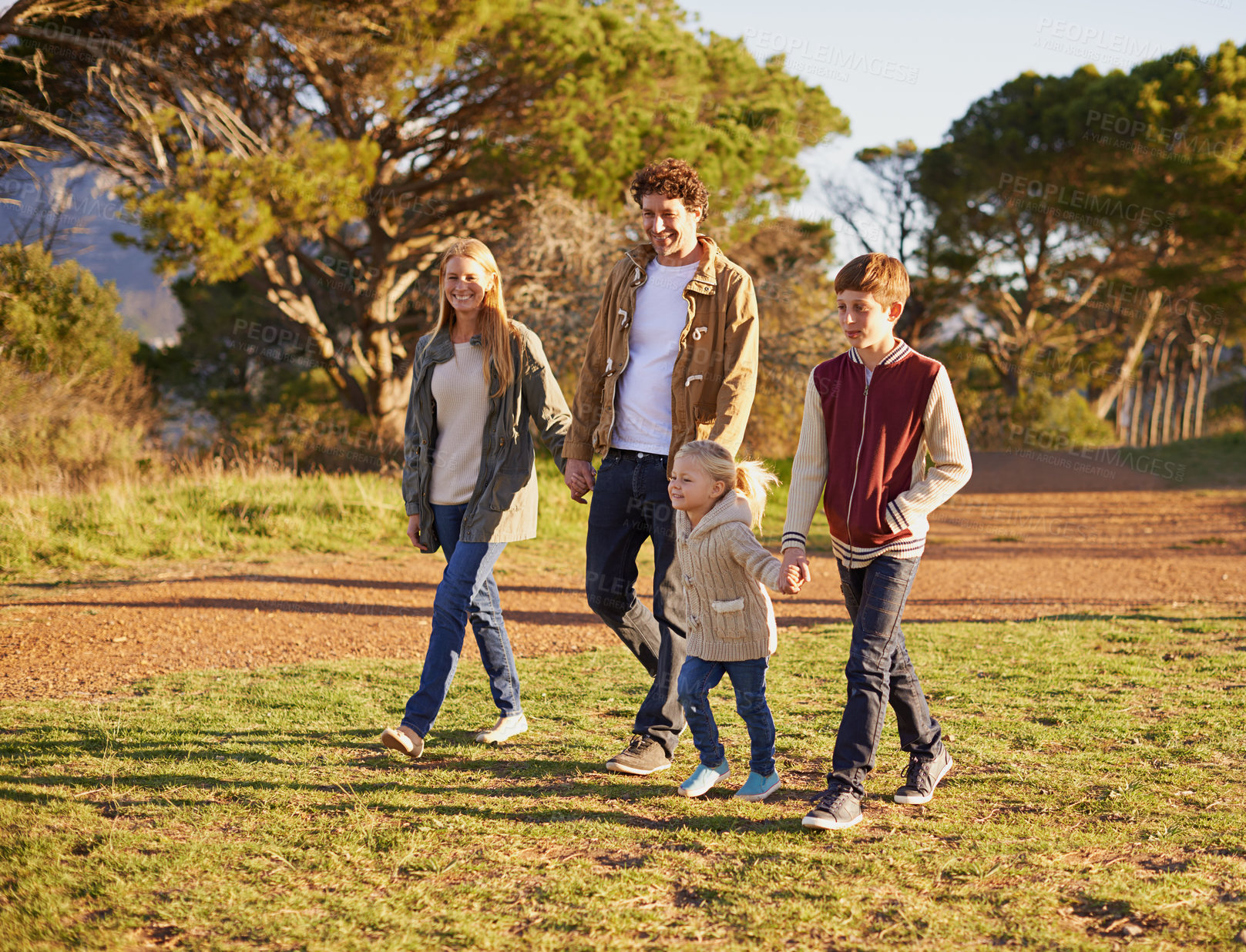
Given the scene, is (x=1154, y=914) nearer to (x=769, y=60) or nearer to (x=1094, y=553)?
(x=1094, y=553)

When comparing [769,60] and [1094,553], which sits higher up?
[769,60]

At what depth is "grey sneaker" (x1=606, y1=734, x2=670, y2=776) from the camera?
3609mm

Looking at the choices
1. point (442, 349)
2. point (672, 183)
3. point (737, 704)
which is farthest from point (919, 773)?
point (442, 349)

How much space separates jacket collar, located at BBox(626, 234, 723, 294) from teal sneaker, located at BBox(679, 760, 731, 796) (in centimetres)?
167

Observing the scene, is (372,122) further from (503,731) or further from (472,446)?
(503,731)

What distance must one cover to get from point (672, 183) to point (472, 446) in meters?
1.26

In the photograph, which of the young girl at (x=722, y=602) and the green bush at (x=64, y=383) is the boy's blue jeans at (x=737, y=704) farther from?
the green bush at (x=64, y=383)

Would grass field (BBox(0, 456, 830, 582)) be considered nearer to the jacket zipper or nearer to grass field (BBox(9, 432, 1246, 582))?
grass field (BBox(9, 432, 1246, 582))

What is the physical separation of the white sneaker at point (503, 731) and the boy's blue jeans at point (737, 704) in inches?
38.4

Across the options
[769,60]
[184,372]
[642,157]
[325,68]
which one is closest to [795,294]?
[642,157]

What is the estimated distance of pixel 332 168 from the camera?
15.1 meters

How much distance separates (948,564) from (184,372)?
24033 mm

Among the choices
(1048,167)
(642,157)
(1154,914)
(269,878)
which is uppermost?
(1048,167)

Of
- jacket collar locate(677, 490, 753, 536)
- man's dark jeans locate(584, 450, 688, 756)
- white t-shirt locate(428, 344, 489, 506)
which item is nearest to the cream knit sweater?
jacket collar locate(677, 490, 753, 536)
